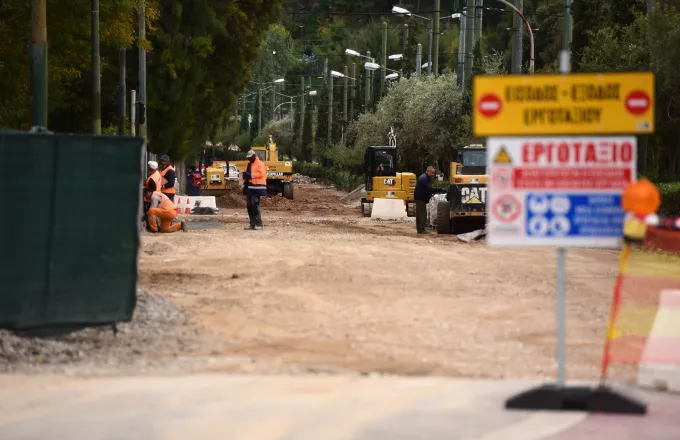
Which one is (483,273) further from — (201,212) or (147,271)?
(201,212)

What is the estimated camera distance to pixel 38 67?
2191 centimetres

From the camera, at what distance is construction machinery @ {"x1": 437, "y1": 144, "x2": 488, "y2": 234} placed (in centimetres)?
3606

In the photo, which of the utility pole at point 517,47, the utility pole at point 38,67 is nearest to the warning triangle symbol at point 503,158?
the utility pole at point 38,67

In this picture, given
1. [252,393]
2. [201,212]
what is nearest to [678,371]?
[252,393]

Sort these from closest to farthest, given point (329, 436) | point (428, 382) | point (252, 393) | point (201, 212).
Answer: point (329, 436), point (252, 393), point (428, 382), point (201, 212)

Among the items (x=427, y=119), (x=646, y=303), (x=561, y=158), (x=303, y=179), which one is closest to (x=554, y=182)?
(x=561, y=158)

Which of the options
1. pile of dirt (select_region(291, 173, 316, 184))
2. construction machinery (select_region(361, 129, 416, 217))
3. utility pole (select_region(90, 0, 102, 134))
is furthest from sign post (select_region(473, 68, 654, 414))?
pile of dirt (select_region(291, 173, 316, 184))

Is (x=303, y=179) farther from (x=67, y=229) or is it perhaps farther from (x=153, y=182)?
(x=67, y=229)

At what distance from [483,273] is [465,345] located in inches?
321

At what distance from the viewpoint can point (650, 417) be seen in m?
9.95

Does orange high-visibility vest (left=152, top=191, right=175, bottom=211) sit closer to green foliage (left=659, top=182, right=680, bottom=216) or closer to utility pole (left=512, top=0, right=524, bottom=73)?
green foliage (left=659, top=182, right=680, bottom=216)

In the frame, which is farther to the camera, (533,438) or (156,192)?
(156,192)

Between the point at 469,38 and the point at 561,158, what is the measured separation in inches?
1815

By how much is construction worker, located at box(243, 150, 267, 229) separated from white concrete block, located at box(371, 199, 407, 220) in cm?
1361
